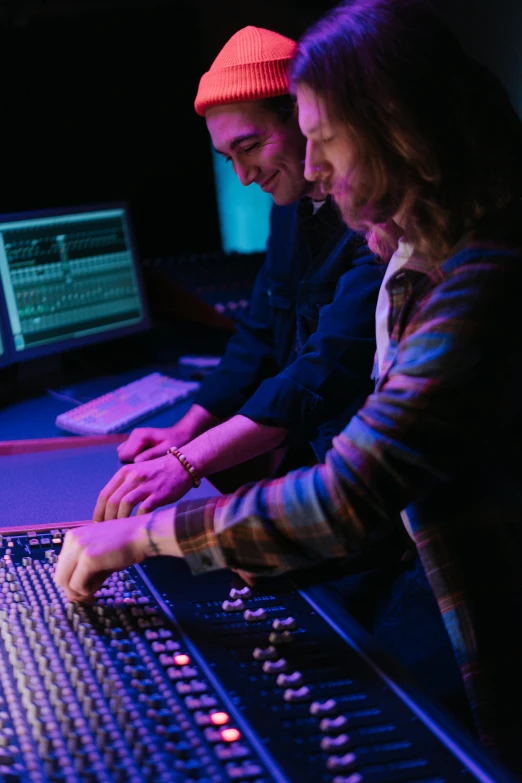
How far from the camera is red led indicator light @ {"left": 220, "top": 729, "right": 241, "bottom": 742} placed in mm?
745

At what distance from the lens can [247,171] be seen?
5.43ft

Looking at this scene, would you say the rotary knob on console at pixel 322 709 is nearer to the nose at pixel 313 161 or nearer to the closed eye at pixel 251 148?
the nose at pixel 313 161

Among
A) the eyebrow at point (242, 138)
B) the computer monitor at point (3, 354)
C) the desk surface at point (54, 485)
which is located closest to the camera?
the desk surface at point (54, 485)

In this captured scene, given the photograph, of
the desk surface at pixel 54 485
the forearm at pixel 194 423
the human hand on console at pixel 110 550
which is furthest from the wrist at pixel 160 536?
the forearm at pixel 194 423

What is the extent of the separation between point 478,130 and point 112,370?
177 cm

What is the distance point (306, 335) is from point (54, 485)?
63 cm

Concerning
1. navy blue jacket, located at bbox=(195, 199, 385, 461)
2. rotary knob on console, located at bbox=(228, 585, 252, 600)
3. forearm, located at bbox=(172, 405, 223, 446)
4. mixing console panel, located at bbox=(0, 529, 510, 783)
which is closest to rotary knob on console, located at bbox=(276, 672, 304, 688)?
mixing console panel, located at bbox=(0, 529, 510, 783)

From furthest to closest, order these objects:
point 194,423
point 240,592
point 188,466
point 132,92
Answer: point 132,92 < point 194,423 < point 188,466 < point 240,592

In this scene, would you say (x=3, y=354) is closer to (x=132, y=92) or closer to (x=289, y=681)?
(x=132, y=92)

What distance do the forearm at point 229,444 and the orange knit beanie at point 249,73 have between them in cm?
62

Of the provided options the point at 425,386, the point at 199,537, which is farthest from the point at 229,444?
the point at 425,386

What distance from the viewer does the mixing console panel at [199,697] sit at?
71 cm

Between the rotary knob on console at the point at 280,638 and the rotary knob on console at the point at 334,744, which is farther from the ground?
the rotary knob on console at the point at 334,744

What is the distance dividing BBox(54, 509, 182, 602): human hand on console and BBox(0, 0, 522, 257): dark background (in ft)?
6.37
